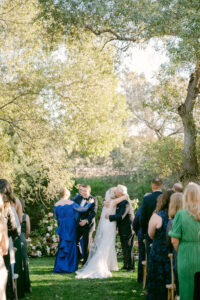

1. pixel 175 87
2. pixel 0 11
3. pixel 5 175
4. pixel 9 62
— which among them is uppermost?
pixel 0 11

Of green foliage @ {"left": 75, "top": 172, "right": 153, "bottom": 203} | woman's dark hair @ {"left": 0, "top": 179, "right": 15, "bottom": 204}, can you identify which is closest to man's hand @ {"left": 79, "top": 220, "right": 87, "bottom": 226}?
woman's dark hair @ {"left": 0, "top": 179, "right": 15, "bottom": 204}

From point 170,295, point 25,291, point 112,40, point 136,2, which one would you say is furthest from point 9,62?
point 170,295

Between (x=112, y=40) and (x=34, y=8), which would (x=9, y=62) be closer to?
(x=34, y=8)

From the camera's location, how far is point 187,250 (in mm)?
4711

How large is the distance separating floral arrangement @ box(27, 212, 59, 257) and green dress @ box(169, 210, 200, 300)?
9.69m

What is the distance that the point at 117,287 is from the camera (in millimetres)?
8023

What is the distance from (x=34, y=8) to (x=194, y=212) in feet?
36.3

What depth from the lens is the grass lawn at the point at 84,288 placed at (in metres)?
7.31

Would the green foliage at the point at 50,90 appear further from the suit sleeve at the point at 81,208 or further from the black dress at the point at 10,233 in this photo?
the black dress at the point at 10,233

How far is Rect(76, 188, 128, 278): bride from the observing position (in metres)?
9.13

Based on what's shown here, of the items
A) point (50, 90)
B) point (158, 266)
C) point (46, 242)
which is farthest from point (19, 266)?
point (50, 90)

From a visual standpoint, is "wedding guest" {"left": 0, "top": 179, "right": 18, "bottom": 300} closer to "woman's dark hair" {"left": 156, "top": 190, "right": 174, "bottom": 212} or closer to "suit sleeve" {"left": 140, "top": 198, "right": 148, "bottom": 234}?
"woman's dark hair" {"left": 156, "top": 190, "right": 174, "bottom": 212}

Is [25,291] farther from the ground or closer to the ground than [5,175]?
closer to the ground

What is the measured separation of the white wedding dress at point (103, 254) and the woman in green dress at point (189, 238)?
450 centimetres
